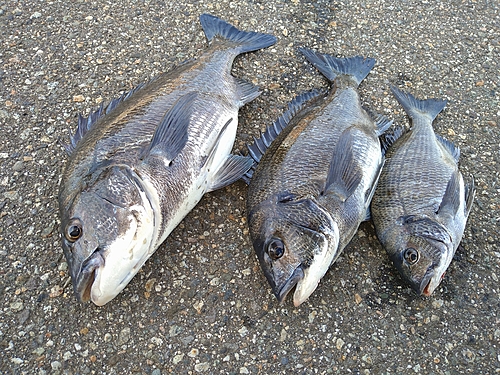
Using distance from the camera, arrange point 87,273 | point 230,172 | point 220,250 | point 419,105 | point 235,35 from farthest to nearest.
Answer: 1. point 235,35
2. point 419,105
3. point 230,172
4. point 220,250
5. point 87,273

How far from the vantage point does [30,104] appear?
12.6ft

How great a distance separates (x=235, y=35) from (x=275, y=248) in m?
2.35

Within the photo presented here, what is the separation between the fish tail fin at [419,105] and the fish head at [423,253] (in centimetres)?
115

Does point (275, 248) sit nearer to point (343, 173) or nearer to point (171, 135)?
point (343, 173)

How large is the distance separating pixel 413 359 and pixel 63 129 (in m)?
3.05

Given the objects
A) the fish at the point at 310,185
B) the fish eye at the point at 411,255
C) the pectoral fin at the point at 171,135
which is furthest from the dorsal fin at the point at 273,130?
the fish eye at the point at 411,255

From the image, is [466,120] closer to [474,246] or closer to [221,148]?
[474,246]

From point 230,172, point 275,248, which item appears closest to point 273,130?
point 230,172

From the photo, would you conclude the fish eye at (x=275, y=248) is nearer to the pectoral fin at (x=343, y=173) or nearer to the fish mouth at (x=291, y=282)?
the fish mouth at (x=291, y=282)

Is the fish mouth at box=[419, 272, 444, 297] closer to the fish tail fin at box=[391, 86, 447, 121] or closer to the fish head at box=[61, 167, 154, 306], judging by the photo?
the fish tail fin at box=[391, 86, 447, 121]

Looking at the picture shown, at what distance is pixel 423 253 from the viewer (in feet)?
9.66

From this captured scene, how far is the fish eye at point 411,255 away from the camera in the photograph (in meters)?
2.94

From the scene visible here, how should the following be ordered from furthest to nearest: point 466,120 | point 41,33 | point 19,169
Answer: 1. point 41,33
2. point 466,120
3. point 19,169

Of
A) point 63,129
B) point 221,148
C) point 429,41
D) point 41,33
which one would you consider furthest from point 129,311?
point 429,41
